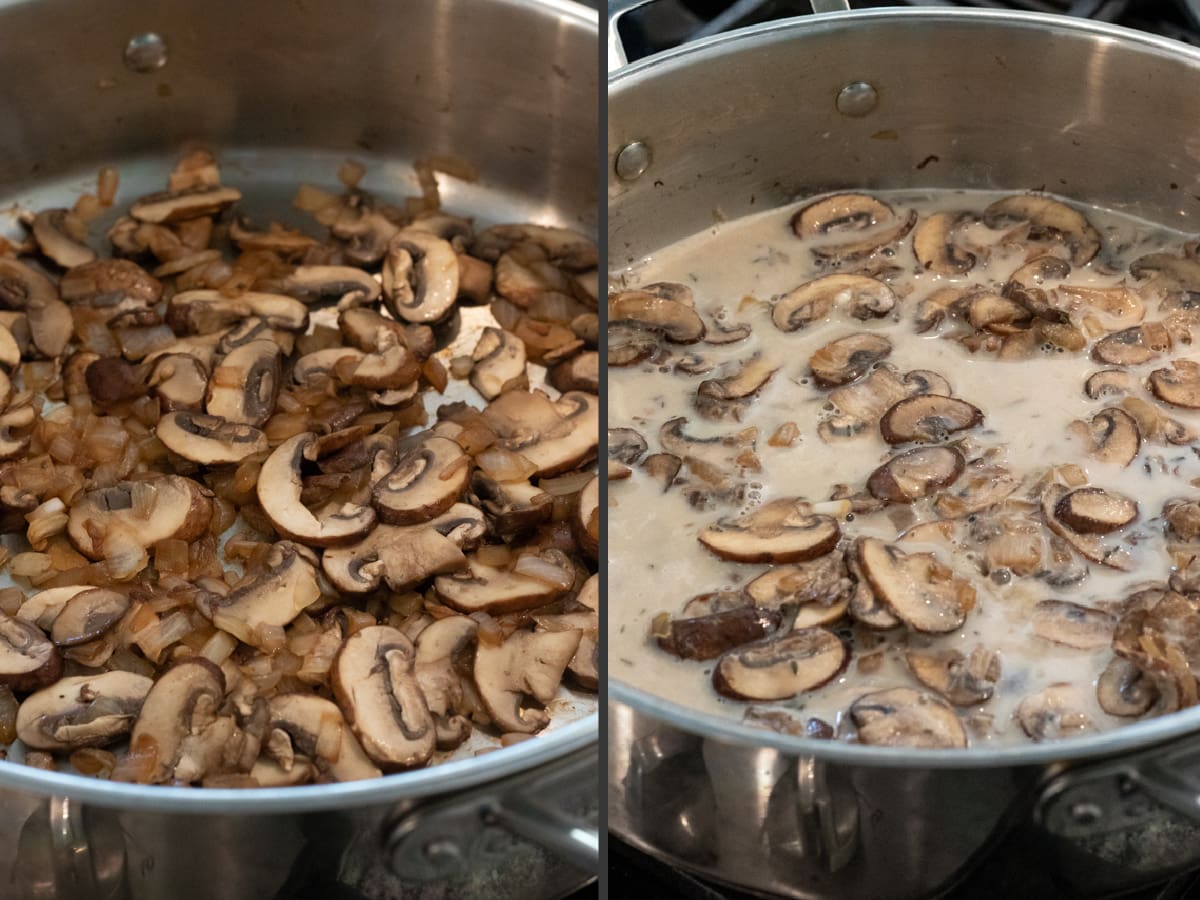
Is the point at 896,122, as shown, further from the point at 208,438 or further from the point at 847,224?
the point at 208,438

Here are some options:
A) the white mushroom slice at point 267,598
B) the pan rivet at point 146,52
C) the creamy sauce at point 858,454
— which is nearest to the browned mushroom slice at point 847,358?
the creamy sauce at point 858,454

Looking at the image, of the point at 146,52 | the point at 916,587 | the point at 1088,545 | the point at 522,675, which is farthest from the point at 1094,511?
the point at 146,52

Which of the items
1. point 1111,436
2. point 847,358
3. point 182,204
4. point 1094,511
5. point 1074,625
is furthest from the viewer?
point 182,204

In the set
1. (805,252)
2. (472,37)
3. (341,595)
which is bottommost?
(341,595)

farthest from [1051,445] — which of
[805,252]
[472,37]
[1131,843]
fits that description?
[472,37]

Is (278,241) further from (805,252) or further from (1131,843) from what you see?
(1131,843)

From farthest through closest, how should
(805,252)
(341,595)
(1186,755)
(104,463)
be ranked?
(805,252) → (104,463) → (341,595) → (1186,755)

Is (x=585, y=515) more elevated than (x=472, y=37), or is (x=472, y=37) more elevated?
(x=472, y=37)

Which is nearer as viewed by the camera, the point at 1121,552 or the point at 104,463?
the point at 1121,552
